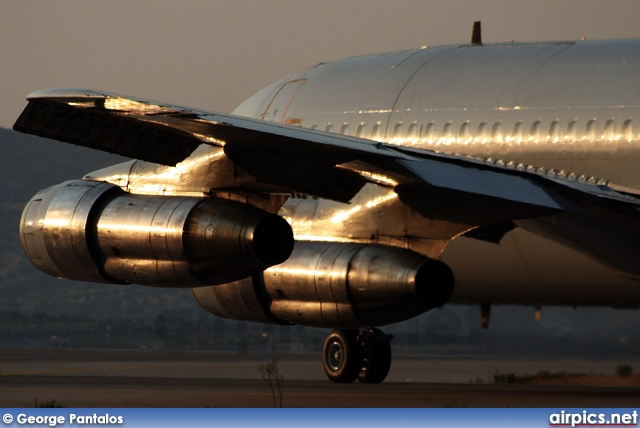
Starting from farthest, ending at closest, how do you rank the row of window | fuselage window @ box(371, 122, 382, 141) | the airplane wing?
1. fuselage window @ box(371, 122, 382, 141)
2. the row of window
3. the airplane wing

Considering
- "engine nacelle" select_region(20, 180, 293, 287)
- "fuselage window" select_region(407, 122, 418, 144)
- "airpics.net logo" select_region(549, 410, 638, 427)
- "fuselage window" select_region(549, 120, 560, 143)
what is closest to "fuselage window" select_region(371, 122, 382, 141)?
Result: "fuselage window" select_region(407, 122, 418, 144)

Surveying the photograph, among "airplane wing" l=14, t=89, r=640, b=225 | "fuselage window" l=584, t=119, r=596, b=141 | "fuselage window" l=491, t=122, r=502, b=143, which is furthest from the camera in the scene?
"fuselage window" l=491, t=122, r=502, b=143

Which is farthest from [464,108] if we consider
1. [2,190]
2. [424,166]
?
[2,190]

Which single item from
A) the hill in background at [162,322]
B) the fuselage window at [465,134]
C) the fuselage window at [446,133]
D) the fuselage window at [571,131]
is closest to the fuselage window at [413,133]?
the fuselage window at [446,133]

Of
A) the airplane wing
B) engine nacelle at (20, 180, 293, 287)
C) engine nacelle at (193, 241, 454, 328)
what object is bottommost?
engine nacelle at (193, 241, 454, 328)

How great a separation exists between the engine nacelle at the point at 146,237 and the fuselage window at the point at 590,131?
18.3ft

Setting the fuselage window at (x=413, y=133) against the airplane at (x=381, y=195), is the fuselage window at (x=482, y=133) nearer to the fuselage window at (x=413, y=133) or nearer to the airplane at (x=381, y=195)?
the airplane at (x=381, y=195)

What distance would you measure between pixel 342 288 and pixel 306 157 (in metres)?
3.04

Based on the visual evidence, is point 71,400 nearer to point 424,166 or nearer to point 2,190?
point 424,166

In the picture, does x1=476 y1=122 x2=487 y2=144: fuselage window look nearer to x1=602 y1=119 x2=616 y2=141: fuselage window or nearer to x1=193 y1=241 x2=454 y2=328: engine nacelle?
x1=602 y1=119 x2=616 y2=141: fuselage window

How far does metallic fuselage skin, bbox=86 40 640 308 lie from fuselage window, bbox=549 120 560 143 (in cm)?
2

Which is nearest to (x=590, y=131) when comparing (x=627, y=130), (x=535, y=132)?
(x=627, y=130)

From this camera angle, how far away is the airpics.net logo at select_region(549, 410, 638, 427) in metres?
15.2

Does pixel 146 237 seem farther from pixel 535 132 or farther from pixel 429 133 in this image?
pixel 535 132
